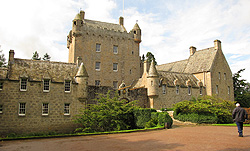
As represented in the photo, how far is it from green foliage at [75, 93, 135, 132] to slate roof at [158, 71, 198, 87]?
1037 cm

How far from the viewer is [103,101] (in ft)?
85.7

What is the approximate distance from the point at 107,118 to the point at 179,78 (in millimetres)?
17285

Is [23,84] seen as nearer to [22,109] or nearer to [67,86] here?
[22,109]

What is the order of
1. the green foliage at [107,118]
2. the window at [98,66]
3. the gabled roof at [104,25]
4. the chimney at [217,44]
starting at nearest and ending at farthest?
the green foliage at [107,118]
the window at [98,66]
the gabled roof at [104,25]
the chimney at [217,44]

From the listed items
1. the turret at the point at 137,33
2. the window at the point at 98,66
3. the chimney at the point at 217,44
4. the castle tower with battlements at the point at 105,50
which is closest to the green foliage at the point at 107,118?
the castle tower with battlements at the point at 105,50

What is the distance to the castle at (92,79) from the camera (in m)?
24.9

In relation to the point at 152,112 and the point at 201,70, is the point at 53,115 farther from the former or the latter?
the point at 201,70

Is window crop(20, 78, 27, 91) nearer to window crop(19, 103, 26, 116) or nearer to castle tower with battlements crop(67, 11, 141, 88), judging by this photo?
window crop(19, 103, 26, 116)

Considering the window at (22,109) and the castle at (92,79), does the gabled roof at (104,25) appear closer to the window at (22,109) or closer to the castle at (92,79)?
the castle at (92,79)

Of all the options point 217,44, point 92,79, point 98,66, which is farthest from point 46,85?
point 217,44

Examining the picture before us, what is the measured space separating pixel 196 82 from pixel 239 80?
1910cm

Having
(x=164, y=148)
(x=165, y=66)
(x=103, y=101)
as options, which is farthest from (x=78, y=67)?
(x=165, y=66)

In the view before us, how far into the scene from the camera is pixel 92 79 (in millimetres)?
36125

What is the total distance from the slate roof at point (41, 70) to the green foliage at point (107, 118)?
528cm
